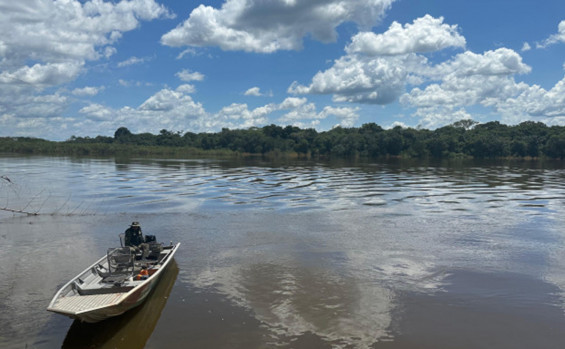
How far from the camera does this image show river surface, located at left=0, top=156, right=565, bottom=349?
13.8 meters

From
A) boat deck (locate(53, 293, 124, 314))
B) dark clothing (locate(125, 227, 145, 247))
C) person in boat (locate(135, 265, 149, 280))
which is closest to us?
boat deck (locate(53, 293, 124, 314))

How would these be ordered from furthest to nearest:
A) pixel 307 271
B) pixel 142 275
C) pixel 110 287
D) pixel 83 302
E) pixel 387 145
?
pixel 387 145 < pixel 307 271 < pixel 142 275 < pixel 110 287 < pixel 83 302

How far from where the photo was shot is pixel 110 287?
47.1ft

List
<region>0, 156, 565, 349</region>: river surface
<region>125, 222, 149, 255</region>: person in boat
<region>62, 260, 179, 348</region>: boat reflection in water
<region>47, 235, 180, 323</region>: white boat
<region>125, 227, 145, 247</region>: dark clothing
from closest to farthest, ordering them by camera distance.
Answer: <region>47, 235, 180, 323</region>: white boat, <region>62, 260, 179, 348</region>: boat reflection in water, <region>0, 156, 565, 349</region>: river surface, <region>125, 222, 149, 255</region>: person in boat, <region>125, 227, 145, 247</region>: dark clothing

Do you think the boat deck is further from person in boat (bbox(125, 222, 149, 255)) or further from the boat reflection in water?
person in boat (bbox(125, 222, 149, 255))

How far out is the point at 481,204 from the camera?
3972 cm

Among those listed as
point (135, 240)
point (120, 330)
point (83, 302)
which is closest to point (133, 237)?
point (135, 240)

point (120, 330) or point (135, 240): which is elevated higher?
point (135, 240)

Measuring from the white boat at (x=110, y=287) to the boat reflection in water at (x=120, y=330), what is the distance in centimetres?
57

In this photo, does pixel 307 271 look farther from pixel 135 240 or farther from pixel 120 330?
pixel 120 330

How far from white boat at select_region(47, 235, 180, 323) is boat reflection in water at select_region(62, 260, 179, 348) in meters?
0.57

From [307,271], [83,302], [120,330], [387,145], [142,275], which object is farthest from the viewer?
[387,145]

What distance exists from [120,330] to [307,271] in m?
9.17

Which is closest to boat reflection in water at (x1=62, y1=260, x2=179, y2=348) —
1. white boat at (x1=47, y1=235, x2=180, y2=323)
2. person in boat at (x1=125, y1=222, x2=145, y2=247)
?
white boat at (x1=47, y1=235, x2=180, y2=323)
